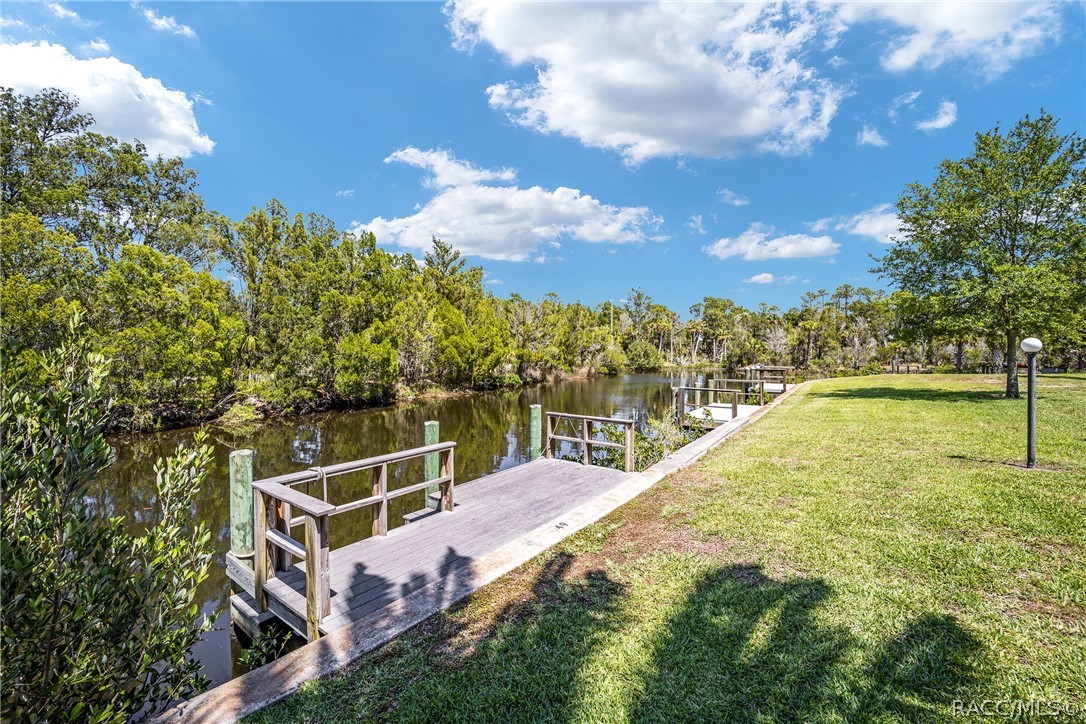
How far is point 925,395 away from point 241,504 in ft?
63.7

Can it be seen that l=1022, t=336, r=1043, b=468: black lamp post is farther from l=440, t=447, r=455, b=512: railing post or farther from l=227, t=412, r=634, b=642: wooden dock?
l=440, t=447, r=455, b=512: railing post

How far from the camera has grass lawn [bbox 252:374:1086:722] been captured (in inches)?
99.7

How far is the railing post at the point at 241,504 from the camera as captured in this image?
195 inches

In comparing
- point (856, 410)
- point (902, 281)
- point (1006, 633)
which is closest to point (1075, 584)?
point (1006, 633)

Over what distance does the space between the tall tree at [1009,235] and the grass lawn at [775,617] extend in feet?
33.3

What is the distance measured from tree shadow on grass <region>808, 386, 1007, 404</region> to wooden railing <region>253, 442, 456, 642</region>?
15.6 meters

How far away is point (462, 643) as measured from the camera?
3.14 metres

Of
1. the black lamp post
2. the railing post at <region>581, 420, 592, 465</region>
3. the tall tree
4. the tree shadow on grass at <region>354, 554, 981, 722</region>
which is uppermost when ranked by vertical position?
the tall tree

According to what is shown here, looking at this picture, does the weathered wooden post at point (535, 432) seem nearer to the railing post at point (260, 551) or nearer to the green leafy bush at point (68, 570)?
the railing post at point (260, 551)

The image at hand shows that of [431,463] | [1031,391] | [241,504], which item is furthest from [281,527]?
[1031,391]

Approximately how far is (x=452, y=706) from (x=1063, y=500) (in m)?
6.51

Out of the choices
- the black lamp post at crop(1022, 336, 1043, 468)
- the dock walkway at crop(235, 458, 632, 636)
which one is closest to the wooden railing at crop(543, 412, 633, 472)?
the dock walkway at crop(235, 458, 632, 636)

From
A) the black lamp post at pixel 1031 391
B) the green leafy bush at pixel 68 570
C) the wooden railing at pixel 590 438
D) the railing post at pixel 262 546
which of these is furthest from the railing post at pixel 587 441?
the green leafy bush at pixel 68 570

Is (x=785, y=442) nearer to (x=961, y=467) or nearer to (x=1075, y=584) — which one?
(x=961, y=467)
